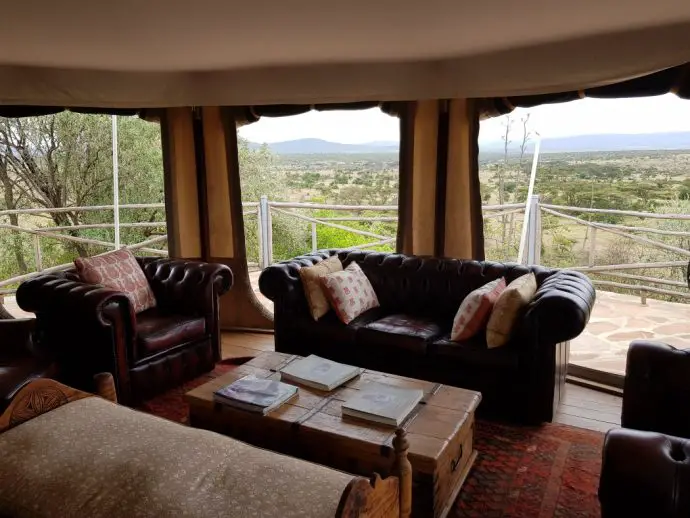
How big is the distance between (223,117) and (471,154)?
86.5 inches

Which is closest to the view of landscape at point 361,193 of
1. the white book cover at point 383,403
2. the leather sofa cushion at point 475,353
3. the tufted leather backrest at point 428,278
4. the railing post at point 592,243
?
the railing post at point 592,243

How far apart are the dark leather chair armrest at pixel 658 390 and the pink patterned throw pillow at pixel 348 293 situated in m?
1.92

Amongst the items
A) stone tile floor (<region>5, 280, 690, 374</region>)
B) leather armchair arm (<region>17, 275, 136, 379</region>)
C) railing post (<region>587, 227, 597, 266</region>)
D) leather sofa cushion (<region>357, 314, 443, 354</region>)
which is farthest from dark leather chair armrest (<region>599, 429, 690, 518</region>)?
railing post (<region>587, 227, 597, 266</region>)

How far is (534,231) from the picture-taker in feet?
15.8

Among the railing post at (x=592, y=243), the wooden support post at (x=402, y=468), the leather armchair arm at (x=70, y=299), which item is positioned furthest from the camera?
the railing post at (x=592, y=243)

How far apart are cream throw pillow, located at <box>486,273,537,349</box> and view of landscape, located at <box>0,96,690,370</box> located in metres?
1.43

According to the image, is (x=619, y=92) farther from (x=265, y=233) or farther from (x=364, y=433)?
(x=265, y=233)

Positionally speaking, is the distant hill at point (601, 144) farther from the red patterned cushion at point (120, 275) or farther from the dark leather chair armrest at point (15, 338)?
the dark leather chair armrest at point (15, 338)

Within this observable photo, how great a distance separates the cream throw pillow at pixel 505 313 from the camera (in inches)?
126

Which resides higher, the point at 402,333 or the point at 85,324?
the point at 85,324

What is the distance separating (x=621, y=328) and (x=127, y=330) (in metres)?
3.98

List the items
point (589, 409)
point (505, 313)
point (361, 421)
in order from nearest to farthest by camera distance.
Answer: point (361, 421) → point (505, 313) → point (589, 409)

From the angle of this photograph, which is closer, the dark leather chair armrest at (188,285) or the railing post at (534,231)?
the dark leather chair armrest at (188,285)

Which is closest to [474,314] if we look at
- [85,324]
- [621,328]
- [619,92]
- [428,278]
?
[428,278]
